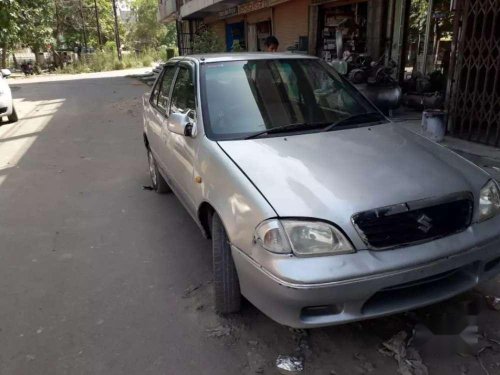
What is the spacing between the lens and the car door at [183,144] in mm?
3391

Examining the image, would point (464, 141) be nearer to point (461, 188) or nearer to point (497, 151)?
point (497, 151)

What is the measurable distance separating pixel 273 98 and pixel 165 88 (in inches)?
64.3

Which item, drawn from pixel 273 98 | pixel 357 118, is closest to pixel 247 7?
pixel 273 98

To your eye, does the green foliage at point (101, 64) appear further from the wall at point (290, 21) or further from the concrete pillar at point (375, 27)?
the concrete pillar at point (375, 27)

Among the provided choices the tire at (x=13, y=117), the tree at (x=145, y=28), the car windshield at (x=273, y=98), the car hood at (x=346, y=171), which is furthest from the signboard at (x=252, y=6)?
the tree at (x=145, y=28)

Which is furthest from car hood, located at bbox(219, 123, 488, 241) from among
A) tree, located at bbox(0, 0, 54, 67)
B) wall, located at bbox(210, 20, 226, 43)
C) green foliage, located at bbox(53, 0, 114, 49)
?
green foliage, located at bbox(53, 0, 114, 49)

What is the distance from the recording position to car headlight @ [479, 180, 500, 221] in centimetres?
255

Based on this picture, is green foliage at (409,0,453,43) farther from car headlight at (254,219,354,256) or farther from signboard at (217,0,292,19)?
car headlight at (254,219,354,256)

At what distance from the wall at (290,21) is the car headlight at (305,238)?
435 inches

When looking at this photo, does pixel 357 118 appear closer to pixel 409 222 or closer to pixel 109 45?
pixel 409 222

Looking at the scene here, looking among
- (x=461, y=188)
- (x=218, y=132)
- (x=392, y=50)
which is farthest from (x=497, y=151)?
A: (x=392, y=50)

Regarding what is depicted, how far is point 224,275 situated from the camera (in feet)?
9.00

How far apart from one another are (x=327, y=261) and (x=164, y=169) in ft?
8.94

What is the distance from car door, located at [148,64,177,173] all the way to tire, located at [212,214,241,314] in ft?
5.77
